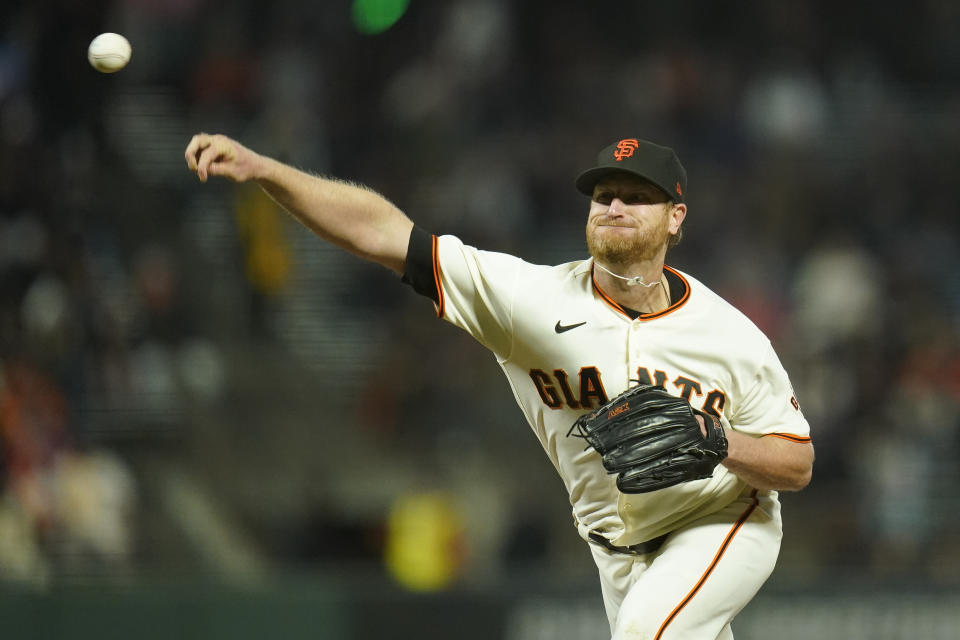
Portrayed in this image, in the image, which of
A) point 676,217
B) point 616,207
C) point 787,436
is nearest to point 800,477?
point 787,436

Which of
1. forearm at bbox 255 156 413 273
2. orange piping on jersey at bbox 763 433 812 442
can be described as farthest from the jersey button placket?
forearm at bbox 255 156 413 273

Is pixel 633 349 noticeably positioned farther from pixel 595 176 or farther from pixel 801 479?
pixel 801 479

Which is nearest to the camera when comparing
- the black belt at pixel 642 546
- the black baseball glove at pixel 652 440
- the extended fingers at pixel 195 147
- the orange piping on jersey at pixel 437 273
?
the extended fingers at pixel 195 147

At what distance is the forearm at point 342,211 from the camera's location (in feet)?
13.4

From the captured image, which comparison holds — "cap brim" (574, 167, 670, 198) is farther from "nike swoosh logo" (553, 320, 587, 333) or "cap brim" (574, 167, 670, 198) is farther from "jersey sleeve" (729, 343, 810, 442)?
"jersey sleeve" (729, 343, 810, 442)

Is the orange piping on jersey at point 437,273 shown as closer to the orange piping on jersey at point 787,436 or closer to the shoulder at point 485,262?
the shoulder at point 485,262

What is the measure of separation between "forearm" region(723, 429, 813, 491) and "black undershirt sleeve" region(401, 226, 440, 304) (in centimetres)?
106

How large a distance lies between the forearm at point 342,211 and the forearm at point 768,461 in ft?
3.97

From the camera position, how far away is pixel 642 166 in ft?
14.1

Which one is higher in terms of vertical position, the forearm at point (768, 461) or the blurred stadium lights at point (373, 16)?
the blurred stadium lights at point (373, 16)

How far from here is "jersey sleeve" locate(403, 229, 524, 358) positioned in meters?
4.33

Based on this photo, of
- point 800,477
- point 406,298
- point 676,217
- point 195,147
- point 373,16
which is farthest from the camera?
point 373,16

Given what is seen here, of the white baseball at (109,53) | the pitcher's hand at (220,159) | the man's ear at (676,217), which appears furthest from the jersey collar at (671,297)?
the white baseball at (109,53)

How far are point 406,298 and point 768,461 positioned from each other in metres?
6.95
